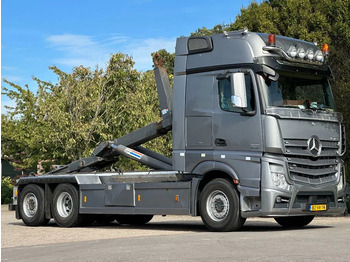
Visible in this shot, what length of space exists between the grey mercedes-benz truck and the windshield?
0.08ft

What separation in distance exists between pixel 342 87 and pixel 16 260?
15866mm

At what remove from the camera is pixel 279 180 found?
14289 millimetres

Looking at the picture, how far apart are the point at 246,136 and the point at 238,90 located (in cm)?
92

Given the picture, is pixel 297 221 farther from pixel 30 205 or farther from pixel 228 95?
pixel 30 205

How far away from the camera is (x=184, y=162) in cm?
1550

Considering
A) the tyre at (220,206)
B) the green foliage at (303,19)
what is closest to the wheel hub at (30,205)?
the tyre at (220,206)

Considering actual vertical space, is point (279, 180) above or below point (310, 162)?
below

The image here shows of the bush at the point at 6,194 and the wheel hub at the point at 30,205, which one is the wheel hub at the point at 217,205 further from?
the bush at the point at 6,194

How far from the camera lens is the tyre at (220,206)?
1455 centimetres

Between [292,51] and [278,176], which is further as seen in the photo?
[292,51]

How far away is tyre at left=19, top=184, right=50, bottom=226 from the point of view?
1877 centimetres

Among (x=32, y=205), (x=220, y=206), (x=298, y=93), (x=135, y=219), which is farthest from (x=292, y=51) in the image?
(x=32, y=205)

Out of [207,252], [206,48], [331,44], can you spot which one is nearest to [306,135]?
[206,48]

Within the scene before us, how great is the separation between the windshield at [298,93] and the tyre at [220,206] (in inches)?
75.5
